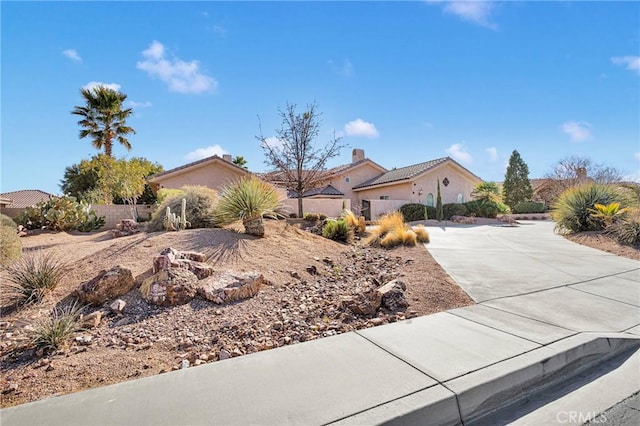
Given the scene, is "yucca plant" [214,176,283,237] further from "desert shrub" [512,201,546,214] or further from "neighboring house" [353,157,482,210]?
"desert shrub" [512,201,546,214]

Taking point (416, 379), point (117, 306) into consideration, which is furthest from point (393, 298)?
point (117, 306)

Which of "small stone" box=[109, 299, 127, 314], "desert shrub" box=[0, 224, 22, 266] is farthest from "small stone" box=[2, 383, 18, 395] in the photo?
"desert shrub" box=[0, 224, 22, 266]

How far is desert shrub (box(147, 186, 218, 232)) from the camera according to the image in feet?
32.3

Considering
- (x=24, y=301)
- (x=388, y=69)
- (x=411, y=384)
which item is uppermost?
(x=388, y=69)

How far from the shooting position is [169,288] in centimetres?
482

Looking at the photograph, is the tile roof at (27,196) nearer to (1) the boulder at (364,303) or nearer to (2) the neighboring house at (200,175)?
(2) the neighboring house at (200,175)

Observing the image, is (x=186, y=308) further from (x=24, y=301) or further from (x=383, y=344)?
(x=383, y=344)

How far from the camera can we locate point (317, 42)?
10422 millimetres

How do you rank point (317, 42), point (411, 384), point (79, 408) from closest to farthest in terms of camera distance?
point (79, 408), point (411, 384), point (317, 42)

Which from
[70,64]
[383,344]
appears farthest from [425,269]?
[70,64]

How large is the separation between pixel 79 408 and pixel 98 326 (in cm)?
194

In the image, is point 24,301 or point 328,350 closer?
point 328,350

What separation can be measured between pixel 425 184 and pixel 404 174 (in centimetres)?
203

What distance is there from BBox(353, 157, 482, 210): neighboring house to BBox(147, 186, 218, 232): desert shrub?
19.6 metres
